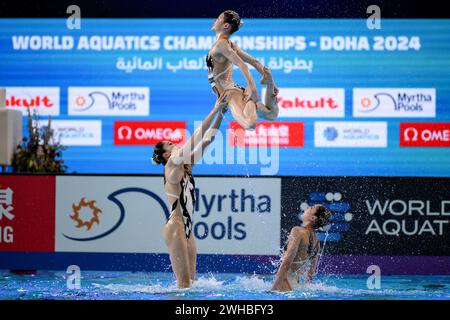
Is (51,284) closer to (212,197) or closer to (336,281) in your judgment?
(212,197)

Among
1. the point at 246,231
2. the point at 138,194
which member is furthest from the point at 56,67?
the point at 246,231

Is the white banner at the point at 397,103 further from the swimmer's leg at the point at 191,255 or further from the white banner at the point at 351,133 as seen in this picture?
the swimmer's leg at the point at 191,255

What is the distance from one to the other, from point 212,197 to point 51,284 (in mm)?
2035

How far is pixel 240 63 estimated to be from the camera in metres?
6.71

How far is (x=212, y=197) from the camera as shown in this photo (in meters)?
9.49

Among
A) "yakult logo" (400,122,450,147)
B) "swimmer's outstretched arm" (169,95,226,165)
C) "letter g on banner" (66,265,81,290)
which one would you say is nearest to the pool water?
"letter g on banner" (66,265,81,290)

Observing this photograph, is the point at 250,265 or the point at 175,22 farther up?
the point at 175,22

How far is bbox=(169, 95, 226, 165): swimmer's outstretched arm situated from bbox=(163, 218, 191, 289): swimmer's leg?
1.70ft

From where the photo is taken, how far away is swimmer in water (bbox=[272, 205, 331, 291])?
286 inches

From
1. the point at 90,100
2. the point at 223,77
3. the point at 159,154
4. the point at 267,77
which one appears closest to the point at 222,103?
the point at 223,77

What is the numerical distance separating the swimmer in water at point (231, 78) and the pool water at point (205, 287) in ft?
4.65

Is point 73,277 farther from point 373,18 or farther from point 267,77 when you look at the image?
point 373,18

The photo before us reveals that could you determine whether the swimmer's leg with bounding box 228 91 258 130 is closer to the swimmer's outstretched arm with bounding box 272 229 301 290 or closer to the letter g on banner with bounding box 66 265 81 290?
the swimmer's outstretched arm with bounding box 272 229 301 290
